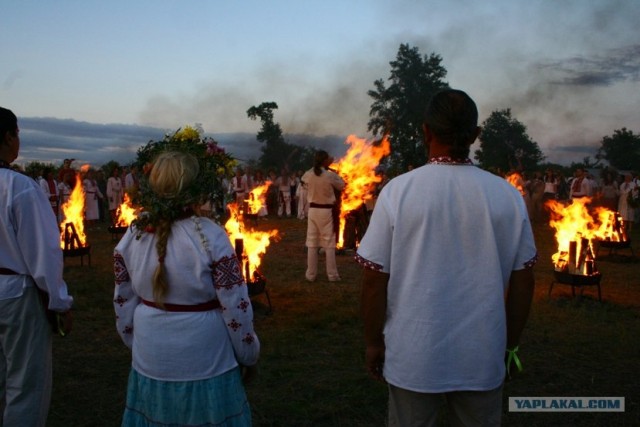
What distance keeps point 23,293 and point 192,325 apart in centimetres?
126

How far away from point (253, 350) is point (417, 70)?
2162 inches

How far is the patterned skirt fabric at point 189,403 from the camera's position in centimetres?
290

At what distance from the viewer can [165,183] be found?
294cm

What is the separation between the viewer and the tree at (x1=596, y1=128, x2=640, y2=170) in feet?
242

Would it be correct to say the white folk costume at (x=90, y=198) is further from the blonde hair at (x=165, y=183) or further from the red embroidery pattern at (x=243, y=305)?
the red embroidery pattern at (x=243, y=305)

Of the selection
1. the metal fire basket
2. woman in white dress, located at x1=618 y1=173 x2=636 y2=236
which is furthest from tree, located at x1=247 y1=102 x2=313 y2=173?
the metal fire basket

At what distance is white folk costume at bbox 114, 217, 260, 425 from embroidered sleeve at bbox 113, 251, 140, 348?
0.37 ft

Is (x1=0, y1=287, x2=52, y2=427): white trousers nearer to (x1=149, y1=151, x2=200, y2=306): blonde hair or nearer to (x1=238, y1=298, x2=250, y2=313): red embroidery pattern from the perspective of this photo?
(x1=149, y1=151, x2=200, y2=306): blonde hair

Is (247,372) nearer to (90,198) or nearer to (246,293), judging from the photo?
(246,293)

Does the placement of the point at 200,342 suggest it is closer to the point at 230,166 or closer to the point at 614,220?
the point at 230,166

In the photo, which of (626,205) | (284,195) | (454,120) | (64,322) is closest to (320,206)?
(64,322)

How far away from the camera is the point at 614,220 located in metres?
14.2

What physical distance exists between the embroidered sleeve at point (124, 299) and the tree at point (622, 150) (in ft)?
260

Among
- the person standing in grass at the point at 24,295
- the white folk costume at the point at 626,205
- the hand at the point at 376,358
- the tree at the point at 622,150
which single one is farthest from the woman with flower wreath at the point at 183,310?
the tree at the point at 622,150
